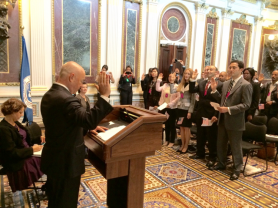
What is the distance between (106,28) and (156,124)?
18.4ft

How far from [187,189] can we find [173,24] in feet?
21.0

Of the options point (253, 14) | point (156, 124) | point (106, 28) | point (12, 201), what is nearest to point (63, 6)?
point (106, 28)

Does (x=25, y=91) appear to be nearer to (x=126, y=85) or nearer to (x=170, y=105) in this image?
(x=170, y=105)

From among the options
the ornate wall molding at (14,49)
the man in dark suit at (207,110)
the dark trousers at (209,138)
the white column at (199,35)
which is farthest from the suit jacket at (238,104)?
the white column at (199,35)

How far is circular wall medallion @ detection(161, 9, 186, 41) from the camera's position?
26.3 feet

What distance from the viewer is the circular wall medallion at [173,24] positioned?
8117 mm

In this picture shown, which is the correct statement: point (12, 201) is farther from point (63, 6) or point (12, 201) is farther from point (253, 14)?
point (253, 14)

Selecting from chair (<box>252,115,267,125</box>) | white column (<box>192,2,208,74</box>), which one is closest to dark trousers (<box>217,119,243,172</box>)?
chair (<box>252,115,267,125</box>)

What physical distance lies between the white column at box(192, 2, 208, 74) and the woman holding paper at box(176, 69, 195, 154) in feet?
14.9

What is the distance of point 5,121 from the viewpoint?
251 centimetres

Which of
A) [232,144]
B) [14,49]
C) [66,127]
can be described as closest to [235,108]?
[232,144]

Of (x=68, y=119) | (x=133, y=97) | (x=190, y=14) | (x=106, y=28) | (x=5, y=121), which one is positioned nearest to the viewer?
(x=68, y=119)

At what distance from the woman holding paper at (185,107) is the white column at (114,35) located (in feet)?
10.2

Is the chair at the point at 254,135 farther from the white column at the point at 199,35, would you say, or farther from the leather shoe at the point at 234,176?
the white column at the point at 199,35
